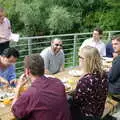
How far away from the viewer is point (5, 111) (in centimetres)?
331

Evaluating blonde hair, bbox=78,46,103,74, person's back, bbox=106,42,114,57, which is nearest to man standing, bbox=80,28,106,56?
person's back, bbox=106,42,114,57

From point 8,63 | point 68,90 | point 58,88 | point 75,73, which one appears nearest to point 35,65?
point 58,88

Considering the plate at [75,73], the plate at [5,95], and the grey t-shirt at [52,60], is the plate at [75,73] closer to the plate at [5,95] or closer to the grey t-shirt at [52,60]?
the grey t-shirt at [52,60]

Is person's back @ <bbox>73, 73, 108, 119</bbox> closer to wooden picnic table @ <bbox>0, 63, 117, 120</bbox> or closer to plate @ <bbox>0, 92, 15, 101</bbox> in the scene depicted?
wooden picnic table @ <bbox>0, 63, 117, 120</bbox>

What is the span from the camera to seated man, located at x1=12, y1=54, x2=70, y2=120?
275 centimetres

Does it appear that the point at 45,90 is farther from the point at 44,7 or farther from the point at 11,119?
the point at 44,7

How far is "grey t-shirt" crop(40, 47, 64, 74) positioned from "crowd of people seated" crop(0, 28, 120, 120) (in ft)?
0.06

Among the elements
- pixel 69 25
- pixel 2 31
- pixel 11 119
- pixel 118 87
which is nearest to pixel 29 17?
pixel 69 25

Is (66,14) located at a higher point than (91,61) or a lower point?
higher

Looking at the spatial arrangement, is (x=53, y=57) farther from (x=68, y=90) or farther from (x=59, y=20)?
(x=59, y=20)

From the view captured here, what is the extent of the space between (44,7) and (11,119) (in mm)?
18500

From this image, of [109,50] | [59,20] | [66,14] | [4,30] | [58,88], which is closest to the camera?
[58,88]

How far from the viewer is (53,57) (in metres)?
5.89

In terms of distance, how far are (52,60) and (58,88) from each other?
302cm
